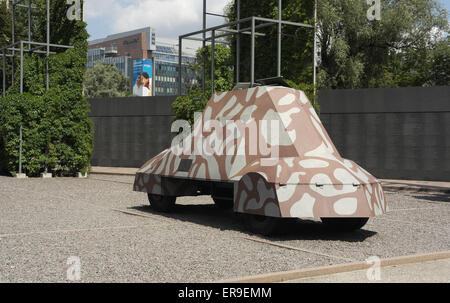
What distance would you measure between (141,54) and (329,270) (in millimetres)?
169896

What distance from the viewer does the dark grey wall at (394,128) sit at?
2283 cm

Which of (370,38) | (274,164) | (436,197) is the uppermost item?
(370,38)

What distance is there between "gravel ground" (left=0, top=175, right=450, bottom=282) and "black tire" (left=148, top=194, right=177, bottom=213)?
0.21 m

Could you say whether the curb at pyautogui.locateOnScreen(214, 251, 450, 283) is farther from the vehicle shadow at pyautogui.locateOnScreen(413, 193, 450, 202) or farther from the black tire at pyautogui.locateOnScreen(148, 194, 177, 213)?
the vehicle shadow at pyautogui.locateOnScreen(413, 193, 450, 202)

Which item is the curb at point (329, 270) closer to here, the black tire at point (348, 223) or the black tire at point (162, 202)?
the black tire at point (348, 223)

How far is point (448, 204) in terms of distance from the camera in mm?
15938

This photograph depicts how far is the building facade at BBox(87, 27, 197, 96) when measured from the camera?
557 feet

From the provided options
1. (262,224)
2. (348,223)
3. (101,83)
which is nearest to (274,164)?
(262,224)

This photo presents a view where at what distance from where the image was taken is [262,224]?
988cm

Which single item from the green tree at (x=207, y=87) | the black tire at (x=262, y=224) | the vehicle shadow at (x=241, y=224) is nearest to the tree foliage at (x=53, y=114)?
the green tree at (x=207, y=87)

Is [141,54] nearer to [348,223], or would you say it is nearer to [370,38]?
[370,38]

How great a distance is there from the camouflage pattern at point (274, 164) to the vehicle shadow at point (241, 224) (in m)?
0.59

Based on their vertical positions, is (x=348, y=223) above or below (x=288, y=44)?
below
